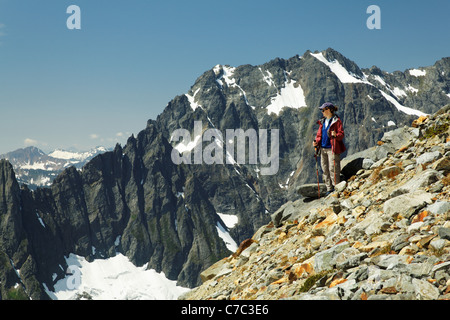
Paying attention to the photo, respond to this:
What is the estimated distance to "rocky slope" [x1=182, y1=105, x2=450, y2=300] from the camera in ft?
24.8

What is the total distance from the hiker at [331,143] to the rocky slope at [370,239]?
1179mm

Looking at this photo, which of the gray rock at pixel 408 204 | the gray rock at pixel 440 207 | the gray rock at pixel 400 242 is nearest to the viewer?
the gray rock at pixel 400 242

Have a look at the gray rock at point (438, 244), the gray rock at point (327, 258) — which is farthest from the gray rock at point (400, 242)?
the gray rock at point (327, 258)

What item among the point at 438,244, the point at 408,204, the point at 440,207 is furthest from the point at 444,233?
the point at 408,204

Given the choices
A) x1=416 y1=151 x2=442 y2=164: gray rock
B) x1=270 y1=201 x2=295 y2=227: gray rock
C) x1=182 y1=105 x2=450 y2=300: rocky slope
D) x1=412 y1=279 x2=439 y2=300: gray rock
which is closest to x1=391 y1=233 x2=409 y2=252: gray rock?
x1=182 y1=105 x2=450 y2=300: rocky slope

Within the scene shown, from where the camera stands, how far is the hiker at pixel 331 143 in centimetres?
1839

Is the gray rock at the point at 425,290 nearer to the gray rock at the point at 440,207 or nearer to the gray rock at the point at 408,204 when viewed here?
the gray rock at the point at 440,207

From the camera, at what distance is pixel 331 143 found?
18656mm

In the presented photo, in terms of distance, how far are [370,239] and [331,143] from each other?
8.85m

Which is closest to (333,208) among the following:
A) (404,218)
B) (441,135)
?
(404,218)

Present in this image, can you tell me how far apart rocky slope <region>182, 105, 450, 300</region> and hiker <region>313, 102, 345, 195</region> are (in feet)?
3.87

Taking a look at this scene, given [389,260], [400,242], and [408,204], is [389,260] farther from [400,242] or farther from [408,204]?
[408,204]
